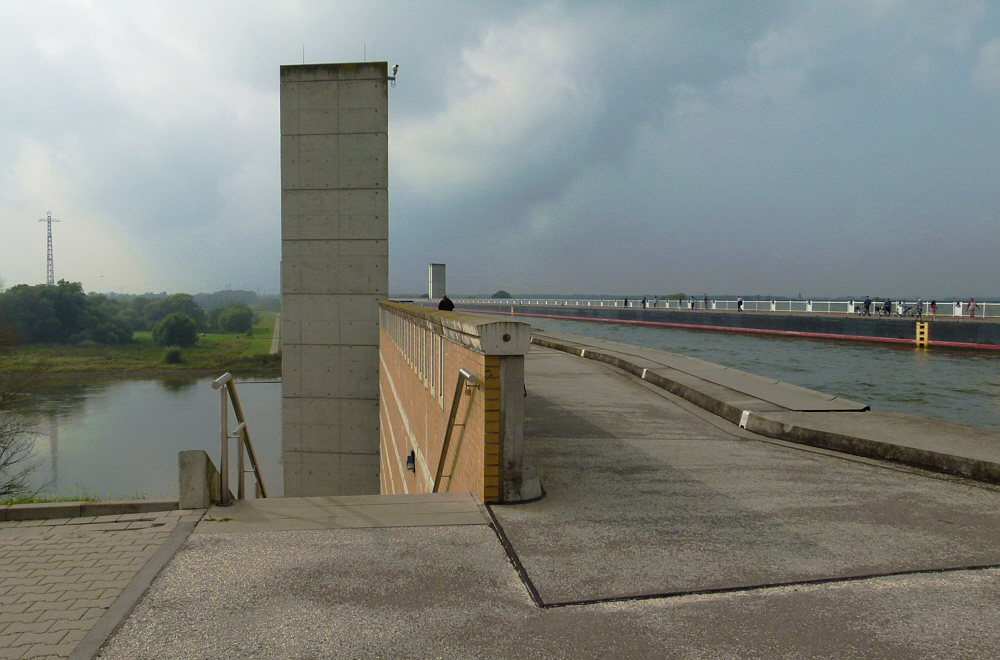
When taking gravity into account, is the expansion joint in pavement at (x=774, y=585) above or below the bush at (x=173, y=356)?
above

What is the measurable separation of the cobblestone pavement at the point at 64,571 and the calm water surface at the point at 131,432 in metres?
43.6

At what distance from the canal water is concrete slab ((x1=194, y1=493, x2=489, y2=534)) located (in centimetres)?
162

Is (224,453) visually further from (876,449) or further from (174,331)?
(174,331)

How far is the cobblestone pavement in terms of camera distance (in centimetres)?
297

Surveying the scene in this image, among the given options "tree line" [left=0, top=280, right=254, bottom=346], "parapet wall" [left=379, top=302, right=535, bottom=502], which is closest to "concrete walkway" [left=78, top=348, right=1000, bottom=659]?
"parapet wall" [left=379, top=302, right=535, bottom=502]

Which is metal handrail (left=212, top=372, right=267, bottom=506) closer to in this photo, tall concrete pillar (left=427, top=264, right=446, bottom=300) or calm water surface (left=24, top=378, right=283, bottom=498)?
tall concrete pillar (left=427, top=264, right=446, bottom=300)

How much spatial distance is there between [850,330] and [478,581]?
4588 cm

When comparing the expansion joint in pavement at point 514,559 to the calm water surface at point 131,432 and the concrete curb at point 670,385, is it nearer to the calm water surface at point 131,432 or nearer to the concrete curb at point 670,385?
the concrete curb at point 670,385

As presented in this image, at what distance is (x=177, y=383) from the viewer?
351ft

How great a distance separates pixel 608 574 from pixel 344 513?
2100 mm

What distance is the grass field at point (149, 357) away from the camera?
346ft

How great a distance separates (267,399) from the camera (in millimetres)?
98562

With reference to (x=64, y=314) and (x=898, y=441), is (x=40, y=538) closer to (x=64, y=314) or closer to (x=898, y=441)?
(x=898, y=441)

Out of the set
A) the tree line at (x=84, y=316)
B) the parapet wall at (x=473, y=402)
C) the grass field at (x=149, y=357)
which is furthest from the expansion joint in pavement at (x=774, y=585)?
the grass field at (x=149, y=357)
